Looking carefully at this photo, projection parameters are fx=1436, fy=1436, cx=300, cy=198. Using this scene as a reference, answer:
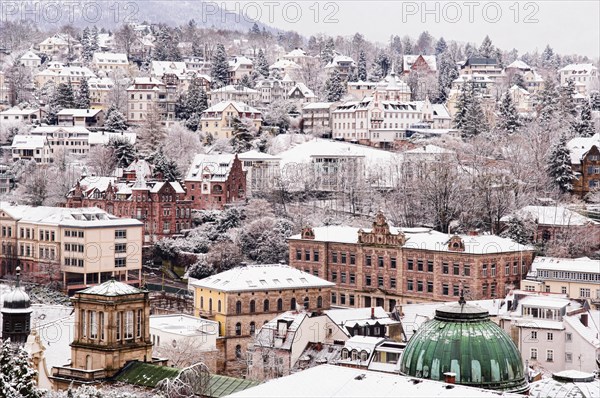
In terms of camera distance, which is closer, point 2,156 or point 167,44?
point 2,156

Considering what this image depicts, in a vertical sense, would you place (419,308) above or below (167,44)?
below

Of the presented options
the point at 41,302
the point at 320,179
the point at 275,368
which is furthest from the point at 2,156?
the point at 275,368

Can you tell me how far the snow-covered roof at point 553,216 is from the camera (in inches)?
3209

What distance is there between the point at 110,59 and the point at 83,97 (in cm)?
2644

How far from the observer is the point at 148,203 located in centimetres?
9425

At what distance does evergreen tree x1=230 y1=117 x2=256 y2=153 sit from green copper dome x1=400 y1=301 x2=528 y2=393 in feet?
250

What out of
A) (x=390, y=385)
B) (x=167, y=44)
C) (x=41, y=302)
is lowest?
(x=41, y=302)

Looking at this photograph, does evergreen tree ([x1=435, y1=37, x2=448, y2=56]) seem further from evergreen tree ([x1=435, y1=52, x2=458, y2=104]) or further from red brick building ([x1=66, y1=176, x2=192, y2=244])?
red brick building ([x1=66, y1=176, x2=192, y2=244])

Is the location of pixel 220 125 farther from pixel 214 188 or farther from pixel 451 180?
pixel 451 180

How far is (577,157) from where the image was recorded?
94500mm

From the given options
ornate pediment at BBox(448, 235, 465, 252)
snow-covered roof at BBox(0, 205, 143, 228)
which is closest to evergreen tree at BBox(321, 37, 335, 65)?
snow-covered roof at BBox(0, 205, 143, 228)

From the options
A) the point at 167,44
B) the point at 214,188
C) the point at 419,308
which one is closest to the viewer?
the point at 419,308

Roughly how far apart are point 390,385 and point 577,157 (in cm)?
6677

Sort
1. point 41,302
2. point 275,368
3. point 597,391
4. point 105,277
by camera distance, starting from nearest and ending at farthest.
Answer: point 597,391
point 275,368
point 41,302
point 105,277
